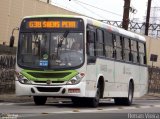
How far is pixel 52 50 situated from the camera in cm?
2059

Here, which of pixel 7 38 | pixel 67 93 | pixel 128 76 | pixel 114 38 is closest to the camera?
pixel 67 93

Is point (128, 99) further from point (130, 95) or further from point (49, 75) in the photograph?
point (49, 75)

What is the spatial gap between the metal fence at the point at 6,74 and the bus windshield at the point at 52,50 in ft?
27.2

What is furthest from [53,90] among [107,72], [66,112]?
[107,72]

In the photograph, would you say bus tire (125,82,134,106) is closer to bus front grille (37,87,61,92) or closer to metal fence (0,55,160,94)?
bus front grille (37,87,61,92)

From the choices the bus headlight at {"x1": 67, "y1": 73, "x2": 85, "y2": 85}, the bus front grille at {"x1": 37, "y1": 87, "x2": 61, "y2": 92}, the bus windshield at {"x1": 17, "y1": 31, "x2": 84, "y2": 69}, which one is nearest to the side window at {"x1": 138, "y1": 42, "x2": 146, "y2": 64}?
the bus windshield at {"x1": 17, "y1": 31, "x2": 84, "y2": 69}

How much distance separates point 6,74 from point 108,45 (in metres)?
8.48

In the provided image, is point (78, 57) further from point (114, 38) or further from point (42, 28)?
point (114, 38)

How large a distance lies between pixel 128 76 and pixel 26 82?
6.42 metres

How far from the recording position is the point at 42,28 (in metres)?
21.0

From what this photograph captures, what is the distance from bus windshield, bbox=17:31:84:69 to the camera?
20.4 metres

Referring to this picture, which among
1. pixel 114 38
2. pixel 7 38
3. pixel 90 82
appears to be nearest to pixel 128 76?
pixel 114 38

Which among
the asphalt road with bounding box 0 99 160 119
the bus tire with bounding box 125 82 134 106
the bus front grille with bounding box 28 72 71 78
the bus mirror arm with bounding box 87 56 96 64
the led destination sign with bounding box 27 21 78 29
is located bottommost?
the asphalt road with bounding box 0 99 160 119

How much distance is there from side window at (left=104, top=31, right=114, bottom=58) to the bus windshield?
220 cm
